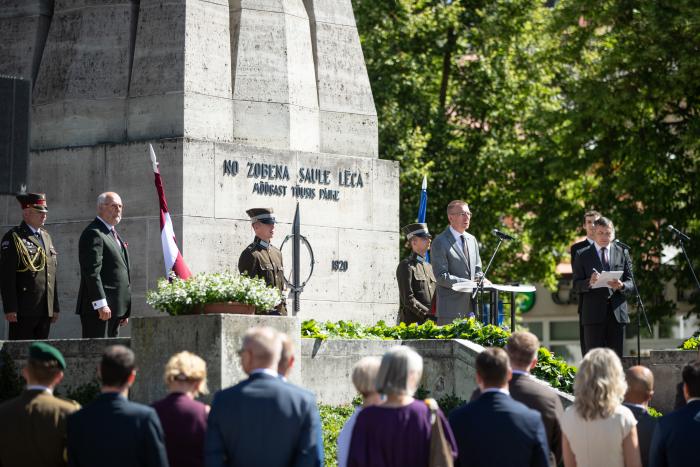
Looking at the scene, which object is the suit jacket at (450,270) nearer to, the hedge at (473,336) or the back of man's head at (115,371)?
the hedge at (473,336)

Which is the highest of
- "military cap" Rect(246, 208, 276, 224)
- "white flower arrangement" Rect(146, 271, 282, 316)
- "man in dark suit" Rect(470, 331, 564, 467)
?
"military cap" Rect(246, 208, 276, 224)

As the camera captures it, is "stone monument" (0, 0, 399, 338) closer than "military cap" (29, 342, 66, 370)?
No

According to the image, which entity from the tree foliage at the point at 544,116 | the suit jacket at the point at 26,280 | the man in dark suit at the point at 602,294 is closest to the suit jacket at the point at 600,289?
the man in dark suit at the point at 602,294

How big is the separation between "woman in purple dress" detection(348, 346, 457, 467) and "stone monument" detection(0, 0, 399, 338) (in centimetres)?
745

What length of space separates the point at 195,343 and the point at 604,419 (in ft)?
12.1

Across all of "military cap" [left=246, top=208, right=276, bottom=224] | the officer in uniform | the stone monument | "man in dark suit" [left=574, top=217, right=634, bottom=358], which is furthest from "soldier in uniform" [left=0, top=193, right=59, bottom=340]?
"man in dark suit" [left=574, top=217, right=634, bottom=358]

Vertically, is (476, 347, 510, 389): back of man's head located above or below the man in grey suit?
below

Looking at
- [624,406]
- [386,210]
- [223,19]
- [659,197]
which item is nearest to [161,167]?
[223,19]

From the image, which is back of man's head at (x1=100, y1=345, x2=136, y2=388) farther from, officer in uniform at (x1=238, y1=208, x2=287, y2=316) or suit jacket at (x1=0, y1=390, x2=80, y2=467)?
officer in uniform at (x1=238, y1=208, x2=287, y2=316)

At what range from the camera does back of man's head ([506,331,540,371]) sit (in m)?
9.09

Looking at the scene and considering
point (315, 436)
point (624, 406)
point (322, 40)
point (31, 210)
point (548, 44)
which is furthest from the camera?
point (548, 44)

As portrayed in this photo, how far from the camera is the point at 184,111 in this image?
15.9 m

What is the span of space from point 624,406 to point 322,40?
9406 mm

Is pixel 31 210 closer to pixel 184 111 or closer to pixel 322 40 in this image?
pixel 184 111
